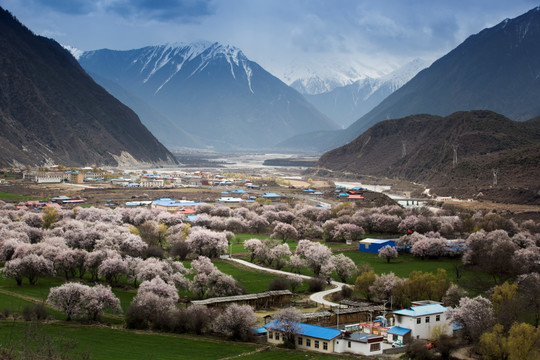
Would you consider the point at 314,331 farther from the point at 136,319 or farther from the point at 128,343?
the point at 136,319

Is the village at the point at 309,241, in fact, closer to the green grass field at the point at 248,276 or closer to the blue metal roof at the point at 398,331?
Answer: the blue metal roof at the point at 398,331

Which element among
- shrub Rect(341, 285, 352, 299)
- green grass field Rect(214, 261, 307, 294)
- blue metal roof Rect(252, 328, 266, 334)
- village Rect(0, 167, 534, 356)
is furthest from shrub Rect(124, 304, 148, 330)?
shrub Rect(341, 285, 352, 299)

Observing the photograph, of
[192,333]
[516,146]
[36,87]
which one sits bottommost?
[192,333]

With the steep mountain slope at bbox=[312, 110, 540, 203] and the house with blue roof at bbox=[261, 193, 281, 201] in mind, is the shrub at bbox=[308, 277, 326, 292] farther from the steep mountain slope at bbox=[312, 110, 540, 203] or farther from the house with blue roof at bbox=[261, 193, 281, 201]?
the house with blue roof at bbox=[261, 193, 281, 201]

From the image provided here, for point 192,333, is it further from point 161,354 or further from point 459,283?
point 459,283

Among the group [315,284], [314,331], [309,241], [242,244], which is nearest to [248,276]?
[315,284]

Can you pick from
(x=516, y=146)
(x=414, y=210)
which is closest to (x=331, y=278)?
(x=414, y=210)

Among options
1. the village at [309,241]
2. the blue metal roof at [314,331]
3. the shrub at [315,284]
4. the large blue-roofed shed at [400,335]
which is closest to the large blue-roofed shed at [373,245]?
the village at [309,241]
